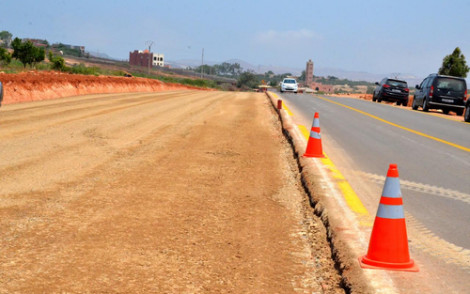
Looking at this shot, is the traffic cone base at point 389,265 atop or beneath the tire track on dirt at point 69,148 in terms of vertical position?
atop

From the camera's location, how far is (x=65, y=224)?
509 cm

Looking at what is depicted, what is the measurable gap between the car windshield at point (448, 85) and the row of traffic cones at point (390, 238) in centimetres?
2427

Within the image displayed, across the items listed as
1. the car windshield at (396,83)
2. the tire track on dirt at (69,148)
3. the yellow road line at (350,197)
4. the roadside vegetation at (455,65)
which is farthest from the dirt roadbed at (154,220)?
the roadside vegetation at (455,65)

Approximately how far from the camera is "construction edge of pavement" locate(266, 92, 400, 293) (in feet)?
12.3

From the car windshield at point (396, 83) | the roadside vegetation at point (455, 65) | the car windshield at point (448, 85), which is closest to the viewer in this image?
the car windshield at point (448, 85)

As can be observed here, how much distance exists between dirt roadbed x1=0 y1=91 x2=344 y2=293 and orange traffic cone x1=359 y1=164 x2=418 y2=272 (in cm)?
32

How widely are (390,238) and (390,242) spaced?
3 centimetres

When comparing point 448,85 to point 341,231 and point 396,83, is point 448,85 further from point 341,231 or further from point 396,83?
point 341,231

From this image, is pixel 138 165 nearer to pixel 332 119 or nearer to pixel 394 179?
pixel 394 179

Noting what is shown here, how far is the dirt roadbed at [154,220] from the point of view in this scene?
3.91 metres

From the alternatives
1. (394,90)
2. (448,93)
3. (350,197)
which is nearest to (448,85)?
(448,93)

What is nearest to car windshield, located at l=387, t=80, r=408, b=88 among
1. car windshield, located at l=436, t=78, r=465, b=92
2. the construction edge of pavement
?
car windshield, located at l=436, t=78, r=465, b=92

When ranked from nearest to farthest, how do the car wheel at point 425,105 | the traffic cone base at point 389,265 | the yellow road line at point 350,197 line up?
the traffic cone base at point 389,265, the yellow road line at point 350,197, the car wheel at point 425,105

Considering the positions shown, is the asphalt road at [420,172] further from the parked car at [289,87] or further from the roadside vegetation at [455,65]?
the roadside vegetation at [455,65]
